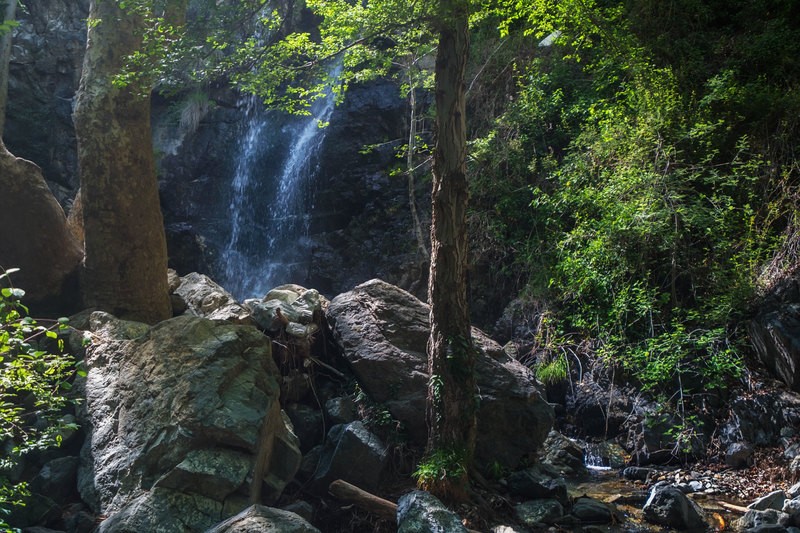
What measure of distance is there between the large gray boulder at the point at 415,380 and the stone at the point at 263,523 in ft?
7.20

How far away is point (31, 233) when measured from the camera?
7078mm

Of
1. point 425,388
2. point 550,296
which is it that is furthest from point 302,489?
point 550,296

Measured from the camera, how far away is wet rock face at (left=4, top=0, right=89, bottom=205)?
14750 mm

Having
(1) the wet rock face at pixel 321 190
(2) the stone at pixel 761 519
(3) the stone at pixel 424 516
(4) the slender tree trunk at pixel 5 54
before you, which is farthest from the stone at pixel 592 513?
(4) the slender tree trunk at pixel 5 54

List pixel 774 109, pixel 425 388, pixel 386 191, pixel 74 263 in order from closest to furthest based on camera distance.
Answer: pixel 425 388, pixel 74 263, pixel 774 109, pixel 386 191

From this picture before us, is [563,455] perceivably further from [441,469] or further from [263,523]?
[263,523]

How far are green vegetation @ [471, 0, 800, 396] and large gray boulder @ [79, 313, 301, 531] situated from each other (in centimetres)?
483

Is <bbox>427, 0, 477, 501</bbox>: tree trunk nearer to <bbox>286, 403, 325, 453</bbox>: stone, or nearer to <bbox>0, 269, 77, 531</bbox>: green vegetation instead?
<bbox>286, 403, 325, 453</bbox>: stone

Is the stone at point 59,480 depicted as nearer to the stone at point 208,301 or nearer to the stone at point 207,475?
the stone at point 207,475

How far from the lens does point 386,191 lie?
45.3ft

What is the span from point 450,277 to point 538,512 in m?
2.17

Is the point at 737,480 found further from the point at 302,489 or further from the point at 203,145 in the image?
the point at 203,145

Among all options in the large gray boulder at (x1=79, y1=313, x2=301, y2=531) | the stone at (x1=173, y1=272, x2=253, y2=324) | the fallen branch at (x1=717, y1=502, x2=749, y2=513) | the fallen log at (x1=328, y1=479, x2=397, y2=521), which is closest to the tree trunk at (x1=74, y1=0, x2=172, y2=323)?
the stone at (x1=173, y1=272, x2=253, y2=324)

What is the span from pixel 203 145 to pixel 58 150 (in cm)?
313
